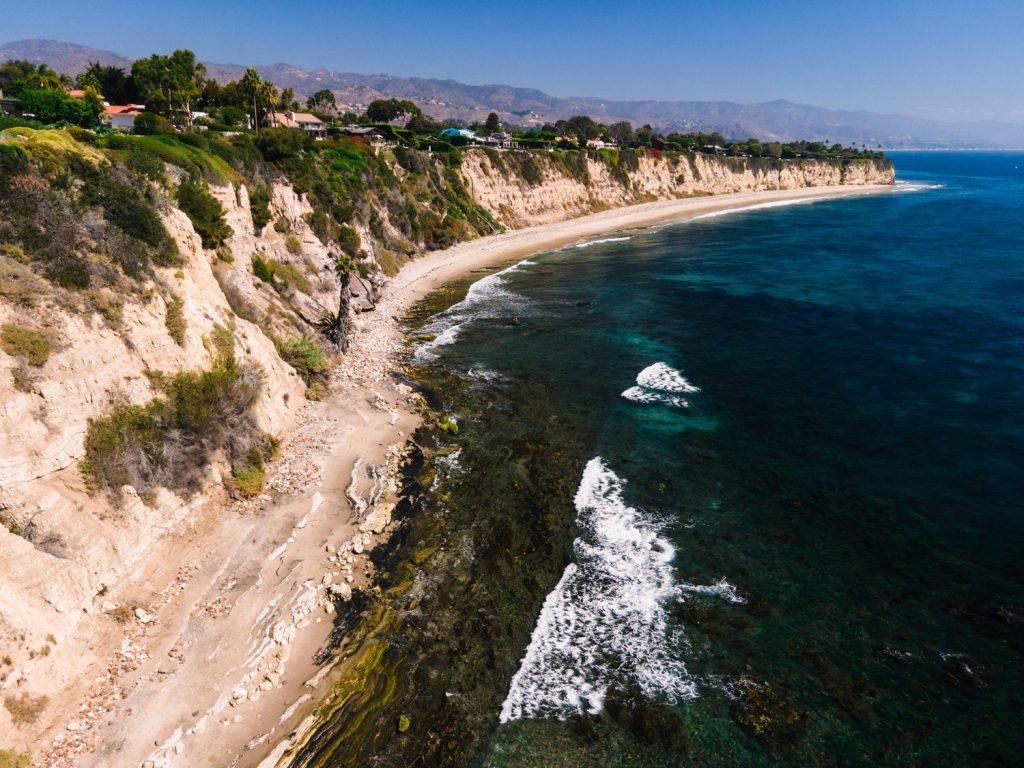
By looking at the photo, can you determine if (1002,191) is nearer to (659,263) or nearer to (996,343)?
(659,263)

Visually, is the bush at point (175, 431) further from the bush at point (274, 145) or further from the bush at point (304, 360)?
the bush at point (274, 145)

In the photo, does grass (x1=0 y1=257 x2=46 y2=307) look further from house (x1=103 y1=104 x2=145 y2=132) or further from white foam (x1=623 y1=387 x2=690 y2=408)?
house (x1=103 y1=104 x2=145 y2=132)

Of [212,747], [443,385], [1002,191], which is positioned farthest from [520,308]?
[1002,191]

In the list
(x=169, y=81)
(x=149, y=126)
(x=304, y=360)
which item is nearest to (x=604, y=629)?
(x=304, y=360)

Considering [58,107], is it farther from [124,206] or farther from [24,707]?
[24,707]

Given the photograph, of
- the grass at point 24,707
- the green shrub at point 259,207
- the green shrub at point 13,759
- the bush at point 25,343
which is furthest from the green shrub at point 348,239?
the green shrub at point 13,759

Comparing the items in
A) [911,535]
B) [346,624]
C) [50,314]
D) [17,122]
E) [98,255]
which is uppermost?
[17,122]
